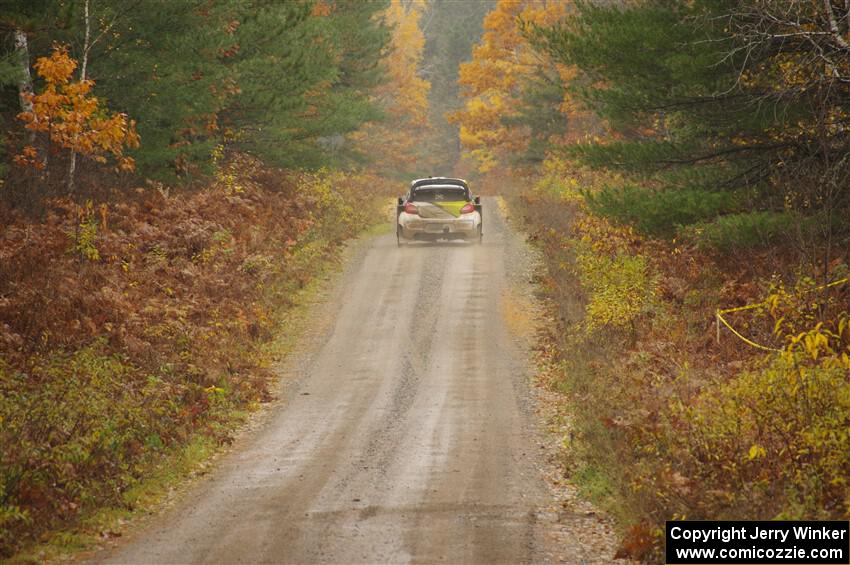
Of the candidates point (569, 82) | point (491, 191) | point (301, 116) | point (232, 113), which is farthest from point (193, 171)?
point (491, 191)

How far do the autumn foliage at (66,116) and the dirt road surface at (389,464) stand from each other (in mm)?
5474

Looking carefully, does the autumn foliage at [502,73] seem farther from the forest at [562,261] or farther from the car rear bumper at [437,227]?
the forest at [562,261]

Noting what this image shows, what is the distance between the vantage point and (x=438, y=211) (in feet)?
89.4

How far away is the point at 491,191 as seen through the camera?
5472 cm

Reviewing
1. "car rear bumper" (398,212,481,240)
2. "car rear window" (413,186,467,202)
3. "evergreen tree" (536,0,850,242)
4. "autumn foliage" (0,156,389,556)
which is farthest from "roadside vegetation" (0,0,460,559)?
"evergreen tree" (536,0,850,242)

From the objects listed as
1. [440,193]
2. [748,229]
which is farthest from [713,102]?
[440,193]

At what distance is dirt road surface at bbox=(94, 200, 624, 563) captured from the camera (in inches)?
346

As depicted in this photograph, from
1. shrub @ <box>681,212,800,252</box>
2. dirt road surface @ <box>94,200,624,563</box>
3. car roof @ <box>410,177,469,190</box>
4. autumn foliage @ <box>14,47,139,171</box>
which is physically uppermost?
autumn foliage @ <box>14,47,139,171</box>

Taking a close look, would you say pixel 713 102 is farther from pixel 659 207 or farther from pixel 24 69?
pixel 24 69

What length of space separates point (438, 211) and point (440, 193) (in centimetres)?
56

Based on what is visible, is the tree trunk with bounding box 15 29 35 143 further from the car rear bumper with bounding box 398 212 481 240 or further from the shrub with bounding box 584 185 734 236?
the car rear bumper with bounding box 398 212 481 240

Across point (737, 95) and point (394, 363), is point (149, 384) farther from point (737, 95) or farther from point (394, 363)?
point (737, 95)

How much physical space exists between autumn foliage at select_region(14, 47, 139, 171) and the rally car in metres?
10.7

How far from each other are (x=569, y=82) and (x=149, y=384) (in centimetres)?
2839
